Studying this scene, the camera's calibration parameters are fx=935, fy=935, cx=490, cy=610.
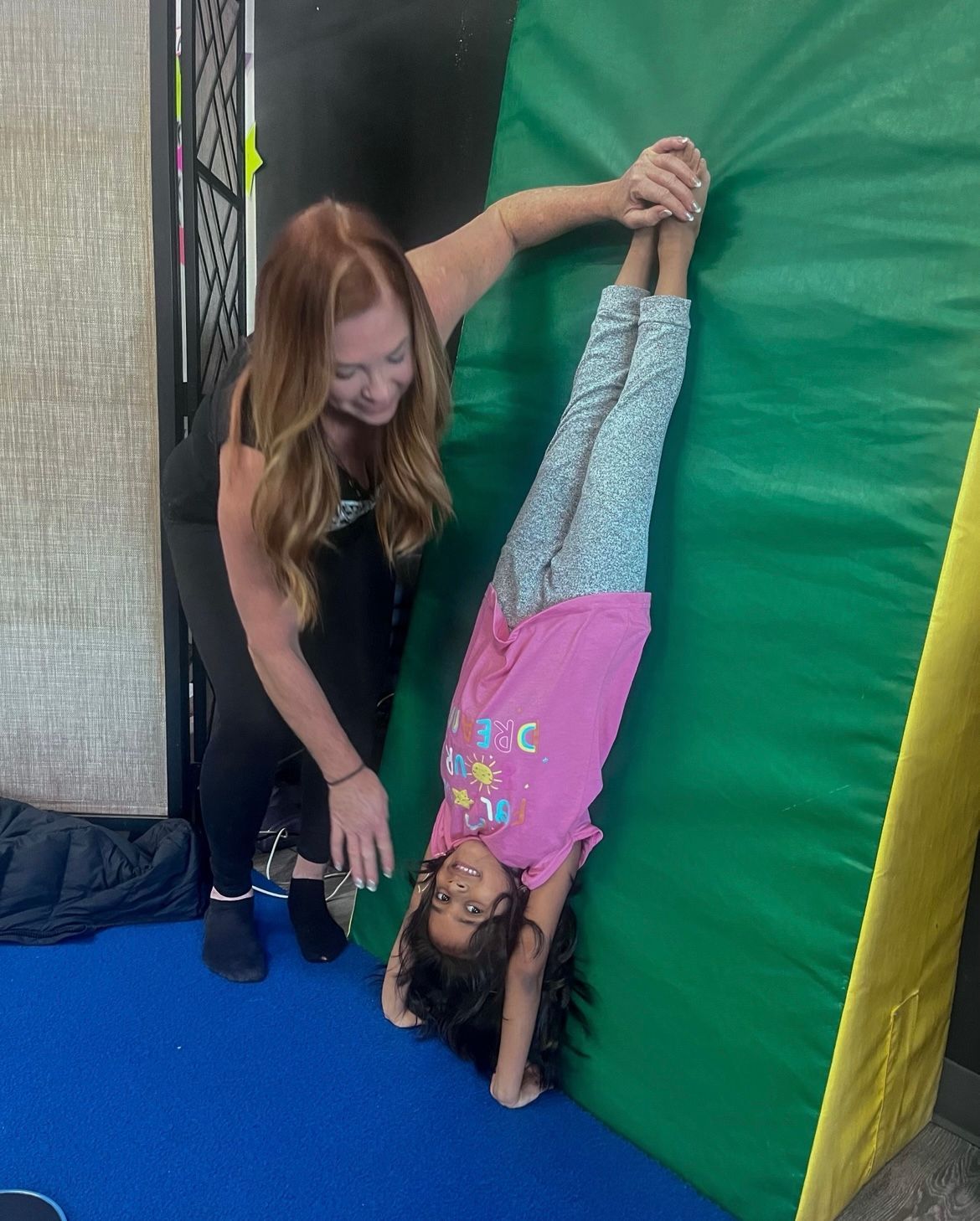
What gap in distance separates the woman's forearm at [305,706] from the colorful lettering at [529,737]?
27cm

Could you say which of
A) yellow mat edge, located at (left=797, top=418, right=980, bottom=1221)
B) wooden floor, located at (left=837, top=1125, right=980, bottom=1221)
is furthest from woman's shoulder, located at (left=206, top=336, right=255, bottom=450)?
wooden floor, located at (left=837, top=1125, right=980, bottom=1221)

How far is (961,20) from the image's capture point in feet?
3.04

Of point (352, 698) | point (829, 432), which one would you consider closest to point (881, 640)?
point (829, 432)

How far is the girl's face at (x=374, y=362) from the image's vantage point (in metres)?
1.11

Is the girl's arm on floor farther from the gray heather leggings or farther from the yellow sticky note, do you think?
the yellow sticky note

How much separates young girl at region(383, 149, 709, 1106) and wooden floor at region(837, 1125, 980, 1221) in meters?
0.44

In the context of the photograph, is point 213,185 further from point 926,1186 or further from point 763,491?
point 926,1186

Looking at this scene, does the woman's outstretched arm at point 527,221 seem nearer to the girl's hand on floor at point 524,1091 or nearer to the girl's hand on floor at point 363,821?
the girl's hand on floor at point 363,821

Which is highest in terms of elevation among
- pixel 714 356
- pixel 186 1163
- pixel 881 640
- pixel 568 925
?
pixel 714 356

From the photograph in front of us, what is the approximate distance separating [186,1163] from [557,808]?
68cm

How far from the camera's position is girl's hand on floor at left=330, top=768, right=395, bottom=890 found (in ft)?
4.37

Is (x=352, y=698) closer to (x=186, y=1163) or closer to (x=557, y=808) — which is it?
(x=557, y=808)

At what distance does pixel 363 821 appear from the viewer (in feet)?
4.38

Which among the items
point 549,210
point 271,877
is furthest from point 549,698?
point 271,877
